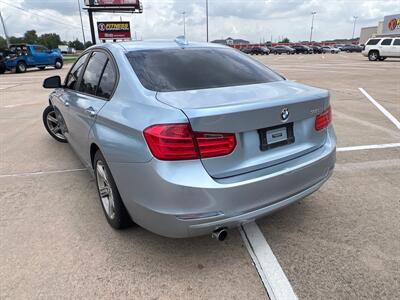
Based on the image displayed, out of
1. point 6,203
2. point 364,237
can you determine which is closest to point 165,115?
point 364,237

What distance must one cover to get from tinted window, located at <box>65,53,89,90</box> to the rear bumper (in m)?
1.95

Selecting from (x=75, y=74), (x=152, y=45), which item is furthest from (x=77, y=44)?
(x=152, y=45)

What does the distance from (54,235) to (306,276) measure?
7.08 feet

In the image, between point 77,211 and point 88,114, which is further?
point 77,211

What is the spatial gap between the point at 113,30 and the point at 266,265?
4084 cm

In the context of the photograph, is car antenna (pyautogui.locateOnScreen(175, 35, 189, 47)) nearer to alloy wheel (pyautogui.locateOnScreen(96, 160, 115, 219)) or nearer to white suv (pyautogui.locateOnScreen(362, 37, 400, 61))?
alloy wheel (pyautogui.locateOnScreen(96, 160, 115, 219))

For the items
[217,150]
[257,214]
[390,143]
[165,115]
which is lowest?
[390,143]

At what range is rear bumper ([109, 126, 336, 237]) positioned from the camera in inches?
86.7

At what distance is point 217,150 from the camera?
2.24 m

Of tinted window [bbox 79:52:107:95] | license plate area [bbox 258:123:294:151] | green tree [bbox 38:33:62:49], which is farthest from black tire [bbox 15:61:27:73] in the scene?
green tree [bbox 38:33:62:49]

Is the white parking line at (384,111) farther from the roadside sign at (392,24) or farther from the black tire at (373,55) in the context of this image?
the roadside sign at (392,24)

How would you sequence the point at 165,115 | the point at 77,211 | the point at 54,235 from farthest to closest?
the point at 77,211 → the point at 54,235 → the point at 165,115

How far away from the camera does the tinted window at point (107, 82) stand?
9.84 ft

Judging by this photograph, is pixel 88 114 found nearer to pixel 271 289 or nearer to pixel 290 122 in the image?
pixel 290 122
